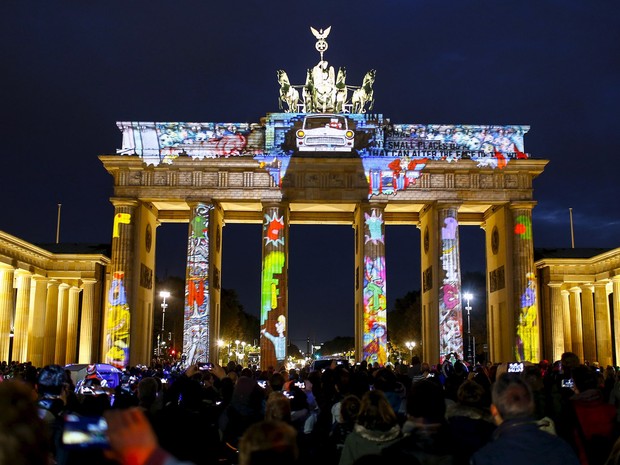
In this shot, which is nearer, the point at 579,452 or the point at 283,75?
the point at 579,452

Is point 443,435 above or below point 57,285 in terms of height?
below

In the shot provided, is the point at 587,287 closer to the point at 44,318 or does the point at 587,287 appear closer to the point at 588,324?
the point at 588,324

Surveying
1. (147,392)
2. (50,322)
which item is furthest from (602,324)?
(147,392)

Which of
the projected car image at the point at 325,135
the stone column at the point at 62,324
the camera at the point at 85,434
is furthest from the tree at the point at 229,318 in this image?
the camera at the point at 85,434

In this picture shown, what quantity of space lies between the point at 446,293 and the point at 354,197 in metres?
9.69

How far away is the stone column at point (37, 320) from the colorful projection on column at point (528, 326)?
3514 centimetres

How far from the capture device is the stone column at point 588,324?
194ft

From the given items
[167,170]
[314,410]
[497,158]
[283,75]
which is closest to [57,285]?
[167,170]

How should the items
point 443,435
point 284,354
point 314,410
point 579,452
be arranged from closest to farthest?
point 443,435, point 579,452, point 314,410, point 284,354

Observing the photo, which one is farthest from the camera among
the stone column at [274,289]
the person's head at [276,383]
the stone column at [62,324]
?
the stone column at [62,324]

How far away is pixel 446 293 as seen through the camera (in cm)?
5456

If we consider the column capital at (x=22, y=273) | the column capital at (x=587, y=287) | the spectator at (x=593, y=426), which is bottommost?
the spectator at (x=593, y=426)

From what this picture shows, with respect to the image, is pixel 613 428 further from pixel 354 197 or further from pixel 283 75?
pixel 283 75

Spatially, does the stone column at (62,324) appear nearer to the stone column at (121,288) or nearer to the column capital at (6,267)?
the stone column at (121,288)
